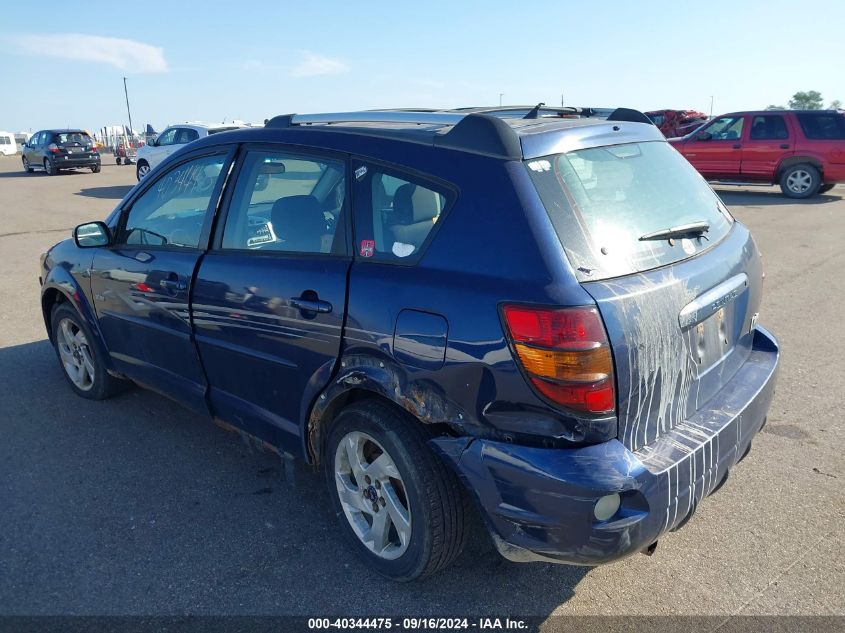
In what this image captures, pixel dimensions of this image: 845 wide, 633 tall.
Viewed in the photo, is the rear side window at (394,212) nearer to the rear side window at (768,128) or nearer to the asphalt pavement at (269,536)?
the asphalt pavement at (269,536)

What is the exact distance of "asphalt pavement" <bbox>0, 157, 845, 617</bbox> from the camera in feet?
8.96

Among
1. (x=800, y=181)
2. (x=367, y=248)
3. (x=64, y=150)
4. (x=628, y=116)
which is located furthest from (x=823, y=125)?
(x=64, y=150)

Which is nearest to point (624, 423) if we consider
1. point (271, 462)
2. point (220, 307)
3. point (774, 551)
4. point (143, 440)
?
point (774, 551)

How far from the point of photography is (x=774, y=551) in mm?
2967

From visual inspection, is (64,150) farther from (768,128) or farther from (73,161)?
(768,128)

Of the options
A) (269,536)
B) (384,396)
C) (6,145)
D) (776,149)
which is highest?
(6,145)

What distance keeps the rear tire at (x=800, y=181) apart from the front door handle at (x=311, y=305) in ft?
47.2

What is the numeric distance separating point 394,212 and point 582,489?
1269 mm

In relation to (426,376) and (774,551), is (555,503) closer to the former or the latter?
(426,376)

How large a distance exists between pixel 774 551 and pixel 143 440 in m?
3.38

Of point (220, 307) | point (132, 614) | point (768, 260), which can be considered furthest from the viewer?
point (768, 260)

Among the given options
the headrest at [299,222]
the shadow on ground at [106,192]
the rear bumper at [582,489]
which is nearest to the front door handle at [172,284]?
the headrest at [299,222]

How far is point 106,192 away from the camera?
18.7 m

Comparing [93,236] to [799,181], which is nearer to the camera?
[93,236]
